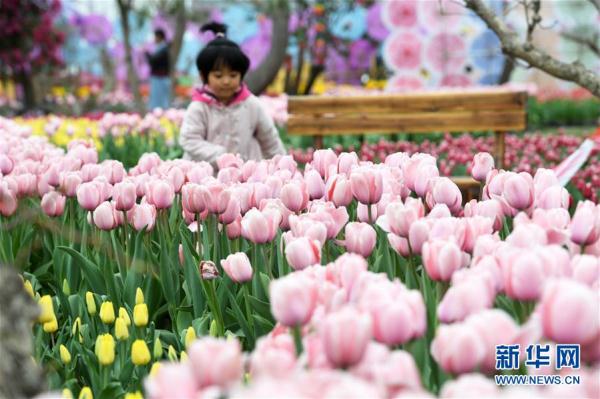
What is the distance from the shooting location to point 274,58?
10.1 m

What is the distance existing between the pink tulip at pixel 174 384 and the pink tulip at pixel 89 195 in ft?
4.91

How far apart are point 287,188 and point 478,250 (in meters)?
0.72

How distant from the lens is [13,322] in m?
0.98

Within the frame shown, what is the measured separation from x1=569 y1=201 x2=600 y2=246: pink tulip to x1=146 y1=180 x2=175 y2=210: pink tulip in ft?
3.83

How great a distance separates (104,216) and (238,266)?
632 millimetres

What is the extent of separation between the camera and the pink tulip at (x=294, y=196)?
211 centimetres

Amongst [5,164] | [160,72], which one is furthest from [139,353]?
[160,72]

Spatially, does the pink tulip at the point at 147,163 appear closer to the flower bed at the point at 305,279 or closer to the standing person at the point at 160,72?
the flower bed at the point at 305,279

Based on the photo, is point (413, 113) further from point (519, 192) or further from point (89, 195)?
point (519, 192)

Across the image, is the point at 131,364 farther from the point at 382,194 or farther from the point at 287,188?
the point at 382,194

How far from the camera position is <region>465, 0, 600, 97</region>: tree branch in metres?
4.06

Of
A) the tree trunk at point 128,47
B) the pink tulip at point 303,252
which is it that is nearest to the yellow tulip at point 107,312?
the pink tulip at point 303,252

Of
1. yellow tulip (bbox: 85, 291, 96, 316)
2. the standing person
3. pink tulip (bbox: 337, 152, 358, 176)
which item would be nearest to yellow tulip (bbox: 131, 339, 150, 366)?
yellow tulip (bbox: 85, 291, 96, 316)

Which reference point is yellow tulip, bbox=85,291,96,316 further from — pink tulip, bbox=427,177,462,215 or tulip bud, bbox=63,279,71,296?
pink tulip, bbox=427,177,462,215
